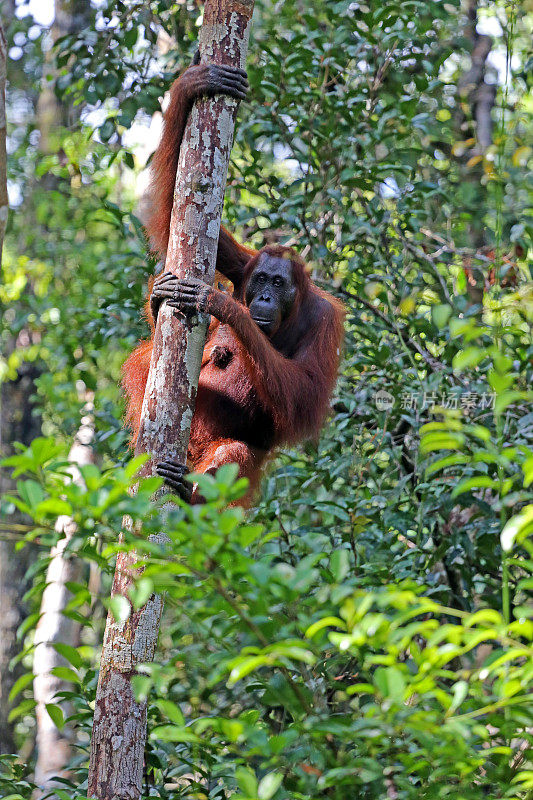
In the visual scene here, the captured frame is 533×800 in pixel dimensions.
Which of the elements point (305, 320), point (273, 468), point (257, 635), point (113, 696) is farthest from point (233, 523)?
Answer: point (273, 468)

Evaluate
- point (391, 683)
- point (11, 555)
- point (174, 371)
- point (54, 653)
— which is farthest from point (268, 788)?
point (11, 555)

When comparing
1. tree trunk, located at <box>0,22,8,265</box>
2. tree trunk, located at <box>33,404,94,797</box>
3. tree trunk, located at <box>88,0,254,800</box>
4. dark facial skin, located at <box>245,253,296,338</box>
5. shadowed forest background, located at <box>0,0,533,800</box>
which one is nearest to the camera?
shadowed forest background, located at <box>0,0,533,800</box>

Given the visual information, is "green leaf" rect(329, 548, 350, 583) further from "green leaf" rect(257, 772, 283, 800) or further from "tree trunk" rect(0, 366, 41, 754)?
"tree trunk" rect(0, 366, 41, 754)

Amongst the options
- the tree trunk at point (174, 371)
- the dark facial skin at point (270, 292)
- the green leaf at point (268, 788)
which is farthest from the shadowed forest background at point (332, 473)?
the dark facial skin at point (270, 292)

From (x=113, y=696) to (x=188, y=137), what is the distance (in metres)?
1.77

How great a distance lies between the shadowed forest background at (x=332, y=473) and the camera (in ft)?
4.85

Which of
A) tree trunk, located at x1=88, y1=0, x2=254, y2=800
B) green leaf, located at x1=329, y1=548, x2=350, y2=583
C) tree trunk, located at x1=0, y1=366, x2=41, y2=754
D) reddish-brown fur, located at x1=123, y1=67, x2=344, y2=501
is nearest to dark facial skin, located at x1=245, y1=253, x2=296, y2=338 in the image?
reddish-brown fur, located at x1=123, y1=67, x2=344, y2=501

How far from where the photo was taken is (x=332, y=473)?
4008 mm

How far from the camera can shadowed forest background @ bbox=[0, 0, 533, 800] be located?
148 centimetres

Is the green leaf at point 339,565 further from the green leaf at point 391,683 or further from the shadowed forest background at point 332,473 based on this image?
the green leaf at point 391,683

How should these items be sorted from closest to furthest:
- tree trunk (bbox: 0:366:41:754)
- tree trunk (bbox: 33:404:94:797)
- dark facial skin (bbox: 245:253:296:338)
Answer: dark facial skin (bbox: 245:253:296:338) → tree trunk (bbox: 33:404:94:797) → tree trunk (bbox: 0:366:41:754)

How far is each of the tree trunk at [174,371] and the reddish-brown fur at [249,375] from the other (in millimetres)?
843

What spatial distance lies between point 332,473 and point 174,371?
1485mm

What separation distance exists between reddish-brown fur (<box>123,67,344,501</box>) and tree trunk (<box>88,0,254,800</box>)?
843 millimetres
